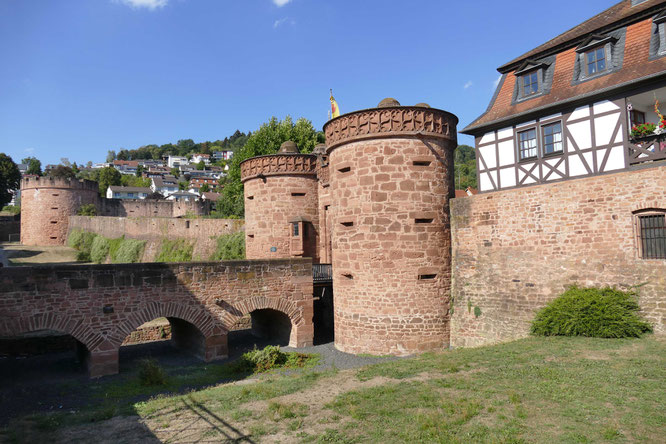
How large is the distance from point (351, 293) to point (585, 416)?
8.18 m

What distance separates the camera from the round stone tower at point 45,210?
122ft

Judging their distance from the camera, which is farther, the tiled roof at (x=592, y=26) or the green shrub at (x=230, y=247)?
the green shrub at (x=230, y=247)

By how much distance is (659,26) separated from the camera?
34.9 ft

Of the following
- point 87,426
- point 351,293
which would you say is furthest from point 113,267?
point 351,293

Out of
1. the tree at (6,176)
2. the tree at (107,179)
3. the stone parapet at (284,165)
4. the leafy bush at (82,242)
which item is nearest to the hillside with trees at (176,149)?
the tree at (107,179)

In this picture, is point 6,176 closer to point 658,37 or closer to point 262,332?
point 262,332

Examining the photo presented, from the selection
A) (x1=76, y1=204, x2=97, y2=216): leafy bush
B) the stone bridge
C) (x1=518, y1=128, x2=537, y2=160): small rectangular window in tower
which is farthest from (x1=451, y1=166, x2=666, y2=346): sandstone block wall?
(x1=76, y1=204, x2=97, y2=216): leafy bush

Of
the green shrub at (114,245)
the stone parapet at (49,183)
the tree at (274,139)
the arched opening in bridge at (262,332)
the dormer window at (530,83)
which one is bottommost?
the arched opening in bridge at (262,332)

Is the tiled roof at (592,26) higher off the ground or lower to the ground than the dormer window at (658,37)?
higher

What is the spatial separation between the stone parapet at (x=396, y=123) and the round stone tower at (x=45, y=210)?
33.1 metres

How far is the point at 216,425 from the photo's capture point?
24.6ft

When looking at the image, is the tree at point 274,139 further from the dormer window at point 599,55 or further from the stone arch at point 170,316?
the dormer window at point 599,55

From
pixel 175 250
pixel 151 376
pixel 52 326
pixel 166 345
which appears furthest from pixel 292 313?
pixel 175 250

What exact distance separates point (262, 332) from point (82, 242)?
24.7 m
